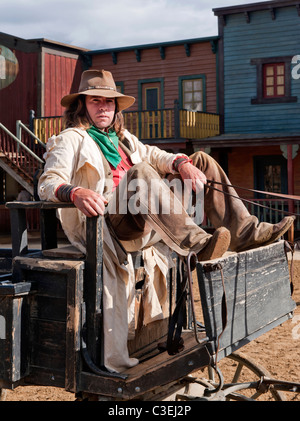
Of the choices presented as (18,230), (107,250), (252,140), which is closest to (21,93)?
(252,140)

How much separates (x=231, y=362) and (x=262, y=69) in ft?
45.1

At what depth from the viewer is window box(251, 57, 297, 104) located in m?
16.7

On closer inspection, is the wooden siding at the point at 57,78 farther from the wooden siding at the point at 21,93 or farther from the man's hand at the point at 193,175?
the man's hand at the point at 193,175

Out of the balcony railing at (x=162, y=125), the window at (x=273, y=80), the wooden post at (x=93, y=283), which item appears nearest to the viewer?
the wooden post at (x=93, y=283)

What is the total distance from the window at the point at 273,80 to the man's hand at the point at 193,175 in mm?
14505

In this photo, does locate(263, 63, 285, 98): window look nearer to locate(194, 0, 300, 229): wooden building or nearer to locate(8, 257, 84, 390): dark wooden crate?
locate(194, 0, 300, 229): wooden building

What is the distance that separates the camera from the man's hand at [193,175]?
10.0ft

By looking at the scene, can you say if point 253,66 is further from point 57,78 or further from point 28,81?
point 28,81

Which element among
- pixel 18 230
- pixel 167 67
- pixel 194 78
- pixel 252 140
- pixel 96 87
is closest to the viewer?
pixel 18 230

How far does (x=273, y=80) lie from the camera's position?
17.0 metres

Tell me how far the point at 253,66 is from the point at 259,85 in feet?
2.13

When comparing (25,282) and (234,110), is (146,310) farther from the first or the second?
(234,110)

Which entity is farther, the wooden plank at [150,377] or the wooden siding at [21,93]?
the wooden siding at [21,93]

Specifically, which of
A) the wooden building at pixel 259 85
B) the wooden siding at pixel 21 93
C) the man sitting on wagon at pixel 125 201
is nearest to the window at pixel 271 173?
the wooden building at pixel 259 85
